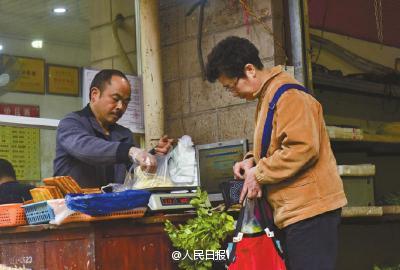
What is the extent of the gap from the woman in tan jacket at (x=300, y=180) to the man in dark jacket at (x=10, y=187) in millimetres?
2897

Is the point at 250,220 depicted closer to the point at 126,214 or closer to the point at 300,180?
the point at 300,180

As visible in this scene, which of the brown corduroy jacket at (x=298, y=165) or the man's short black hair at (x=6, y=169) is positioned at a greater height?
the man's short black hair at (x=6, y=169)

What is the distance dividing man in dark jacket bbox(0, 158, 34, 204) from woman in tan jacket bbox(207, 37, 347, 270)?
114 inches

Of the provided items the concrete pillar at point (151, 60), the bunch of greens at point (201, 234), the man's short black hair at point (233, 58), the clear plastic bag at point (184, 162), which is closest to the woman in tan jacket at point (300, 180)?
the man's short black hair at point (233, 58)

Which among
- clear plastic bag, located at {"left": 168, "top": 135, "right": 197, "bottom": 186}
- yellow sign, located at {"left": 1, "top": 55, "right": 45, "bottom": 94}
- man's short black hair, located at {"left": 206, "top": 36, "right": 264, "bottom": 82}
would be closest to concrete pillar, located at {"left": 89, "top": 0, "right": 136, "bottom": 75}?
yellow sign, located at {"left": 1, "top": 55, "right": 45, "bottom": 94}

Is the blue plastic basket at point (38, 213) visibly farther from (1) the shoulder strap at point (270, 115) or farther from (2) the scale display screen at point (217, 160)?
(2) the scale display screen at point (217, 160)

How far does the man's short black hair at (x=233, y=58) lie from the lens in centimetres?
327

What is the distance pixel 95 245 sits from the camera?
3.42m

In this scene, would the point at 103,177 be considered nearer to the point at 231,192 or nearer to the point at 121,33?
the point at 231,192

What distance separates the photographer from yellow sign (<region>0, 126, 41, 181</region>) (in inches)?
218

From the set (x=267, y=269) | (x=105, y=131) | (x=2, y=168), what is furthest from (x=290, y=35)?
(x=2, y=168)

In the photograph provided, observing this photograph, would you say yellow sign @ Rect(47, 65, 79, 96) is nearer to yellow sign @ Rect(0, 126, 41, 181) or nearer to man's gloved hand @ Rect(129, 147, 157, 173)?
yellow sign @ Rect(0, 126, 41, 181)

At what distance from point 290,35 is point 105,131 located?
1515mm

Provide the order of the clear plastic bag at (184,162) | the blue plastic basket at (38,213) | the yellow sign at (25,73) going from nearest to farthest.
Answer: the blue plastic basket at (38,213), the clear plastic bag at (184,162), the yellow sign at (25,73)
